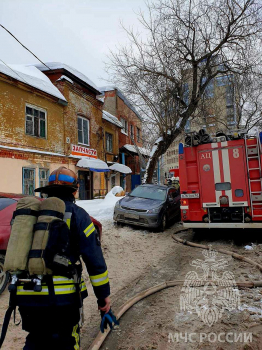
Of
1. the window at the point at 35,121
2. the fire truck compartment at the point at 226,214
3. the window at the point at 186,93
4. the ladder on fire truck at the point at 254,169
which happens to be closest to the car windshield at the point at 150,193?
the fire truck compartment at the point at 226,214

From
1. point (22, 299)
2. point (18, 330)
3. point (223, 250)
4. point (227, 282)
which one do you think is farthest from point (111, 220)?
point (22, 299)

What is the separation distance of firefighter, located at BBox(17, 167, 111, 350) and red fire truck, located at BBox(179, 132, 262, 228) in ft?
18.2

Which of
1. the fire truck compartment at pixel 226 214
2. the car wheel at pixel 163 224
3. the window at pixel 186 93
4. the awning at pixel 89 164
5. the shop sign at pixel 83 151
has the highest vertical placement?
the window at pixel 186 93

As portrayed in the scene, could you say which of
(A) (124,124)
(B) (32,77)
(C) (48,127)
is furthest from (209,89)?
(A) (124,124)

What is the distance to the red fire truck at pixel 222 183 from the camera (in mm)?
6762

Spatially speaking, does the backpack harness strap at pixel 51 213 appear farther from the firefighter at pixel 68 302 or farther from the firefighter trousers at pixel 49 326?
the firefighter trousers at pixel 49 326

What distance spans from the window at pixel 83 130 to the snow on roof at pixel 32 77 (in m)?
2.60

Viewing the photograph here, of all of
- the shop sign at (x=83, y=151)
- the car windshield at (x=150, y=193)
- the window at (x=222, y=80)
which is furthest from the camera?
the shop sign at (x=83, y=151)

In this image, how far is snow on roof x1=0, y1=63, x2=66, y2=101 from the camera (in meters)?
13.1

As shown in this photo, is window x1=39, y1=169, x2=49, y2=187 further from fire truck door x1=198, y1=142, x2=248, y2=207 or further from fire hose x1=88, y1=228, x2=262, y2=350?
fire hose x1=88, y1=228, x2=262, y2=350

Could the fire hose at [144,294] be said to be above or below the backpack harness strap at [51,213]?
below

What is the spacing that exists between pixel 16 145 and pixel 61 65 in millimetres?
6501

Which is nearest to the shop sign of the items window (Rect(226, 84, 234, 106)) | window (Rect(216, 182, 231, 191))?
window (Rect(226, 84, 234, 106))

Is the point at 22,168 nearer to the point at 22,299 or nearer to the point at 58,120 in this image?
the point at 58,120
